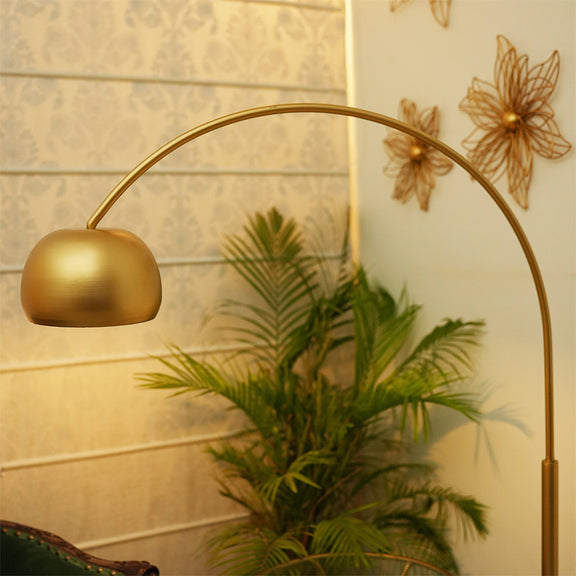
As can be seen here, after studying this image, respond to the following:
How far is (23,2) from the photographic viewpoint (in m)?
2.40

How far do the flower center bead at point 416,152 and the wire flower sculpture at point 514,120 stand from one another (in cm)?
26

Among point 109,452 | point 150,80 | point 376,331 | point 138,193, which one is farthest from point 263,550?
point 150,80

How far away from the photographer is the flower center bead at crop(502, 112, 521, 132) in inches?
80.2

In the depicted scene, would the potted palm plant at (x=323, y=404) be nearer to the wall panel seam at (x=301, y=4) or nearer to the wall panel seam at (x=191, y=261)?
the wall panel seam at (x=191, y=261)

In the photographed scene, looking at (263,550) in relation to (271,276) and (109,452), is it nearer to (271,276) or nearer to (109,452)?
(109,452)

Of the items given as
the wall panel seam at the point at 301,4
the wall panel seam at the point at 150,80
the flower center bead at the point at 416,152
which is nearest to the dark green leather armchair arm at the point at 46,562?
the wall panel seam at the point at 150,80

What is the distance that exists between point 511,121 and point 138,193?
1293 mm

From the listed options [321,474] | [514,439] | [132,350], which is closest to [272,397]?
[321,474]

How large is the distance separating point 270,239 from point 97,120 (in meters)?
0.74

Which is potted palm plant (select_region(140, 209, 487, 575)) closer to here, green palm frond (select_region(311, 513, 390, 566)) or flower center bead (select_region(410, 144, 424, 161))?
green palm frond (select_region(311, 513, 390, 566))

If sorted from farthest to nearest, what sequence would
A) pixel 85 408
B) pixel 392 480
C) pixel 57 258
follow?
pixel 392 480 → pixel 85 408 → pixel 57 258

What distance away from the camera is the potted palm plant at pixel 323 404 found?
7.51ft

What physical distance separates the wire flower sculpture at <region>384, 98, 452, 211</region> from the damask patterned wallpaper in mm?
336

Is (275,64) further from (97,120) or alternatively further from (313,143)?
(97,120)
